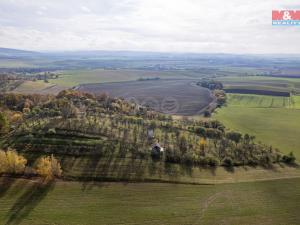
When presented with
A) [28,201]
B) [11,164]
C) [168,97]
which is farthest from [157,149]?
[168,97]

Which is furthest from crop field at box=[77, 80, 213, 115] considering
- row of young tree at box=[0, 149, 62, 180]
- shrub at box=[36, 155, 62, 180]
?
row of young tree at box=[0, 149, 62, 180]

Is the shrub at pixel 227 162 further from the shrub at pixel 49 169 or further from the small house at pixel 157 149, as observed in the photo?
the shrub at pixel 49 169

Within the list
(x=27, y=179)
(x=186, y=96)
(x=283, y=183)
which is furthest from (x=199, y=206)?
(x=186, y=96)

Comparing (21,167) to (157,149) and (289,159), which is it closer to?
(157,149)

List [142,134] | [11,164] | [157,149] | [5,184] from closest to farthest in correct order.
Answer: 1. [5,184]
2. [11,164]
3. [157,149]
4. [142,134]

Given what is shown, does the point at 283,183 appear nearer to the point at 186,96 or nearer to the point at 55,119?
the point at 55,119

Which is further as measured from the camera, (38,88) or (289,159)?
(38,88)

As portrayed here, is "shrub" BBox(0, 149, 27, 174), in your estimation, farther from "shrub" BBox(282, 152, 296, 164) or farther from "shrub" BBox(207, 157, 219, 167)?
"shrub" BBox(282, 152, 296, 164)

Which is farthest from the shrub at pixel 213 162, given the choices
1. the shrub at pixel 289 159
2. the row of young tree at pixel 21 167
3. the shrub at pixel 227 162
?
the row of young tree at pixel 21 167
